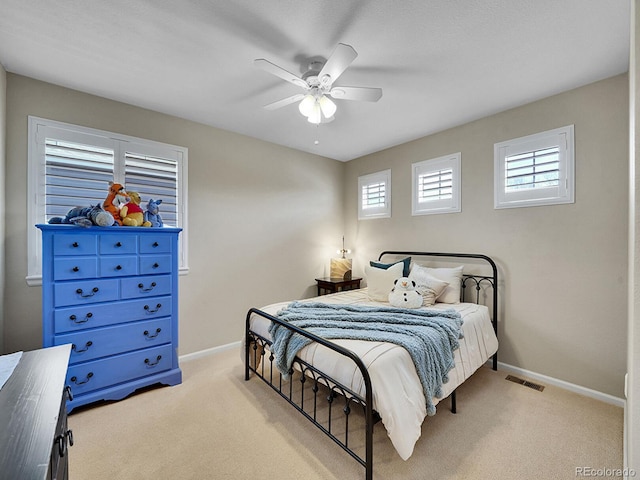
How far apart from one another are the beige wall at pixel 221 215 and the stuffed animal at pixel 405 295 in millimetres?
1740

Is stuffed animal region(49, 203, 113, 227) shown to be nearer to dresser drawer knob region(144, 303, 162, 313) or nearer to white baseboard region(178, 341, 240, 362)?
dresser drawer knob region(144, 303, 162, 313)

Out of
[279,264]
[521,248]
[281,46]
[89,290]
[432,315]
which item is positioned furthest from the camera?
[279,264]

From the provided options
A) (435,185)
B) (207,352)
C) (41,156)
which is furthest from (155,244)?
(435,185)

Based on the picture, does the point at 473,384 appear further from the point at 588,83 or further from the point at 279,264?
the point at 588,83

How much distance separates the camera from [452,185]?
338cm

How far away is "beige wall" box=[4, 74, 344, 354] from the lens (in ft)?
7.61

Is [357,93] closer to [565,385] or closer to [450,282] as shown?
[450,282]

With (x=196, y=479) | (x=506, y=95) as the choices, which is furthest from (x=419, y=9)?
(x=196, y=479)

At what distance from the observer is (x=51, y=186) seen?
2.43 meters

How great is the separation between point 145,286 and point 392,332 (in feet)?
7.04

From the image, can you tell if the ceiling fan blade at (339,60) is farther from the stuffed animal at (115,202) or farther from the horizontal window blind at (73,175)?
the horizontal window blind at (73,175)

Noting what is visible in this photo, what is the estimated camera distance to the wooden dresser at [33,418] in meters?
0.63

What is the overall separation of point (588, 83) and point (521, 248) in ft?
5.01

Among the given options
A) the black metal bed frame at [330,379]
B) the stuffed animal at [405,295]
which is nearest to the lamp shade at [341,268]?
the black metal bed frame at [330,379]
